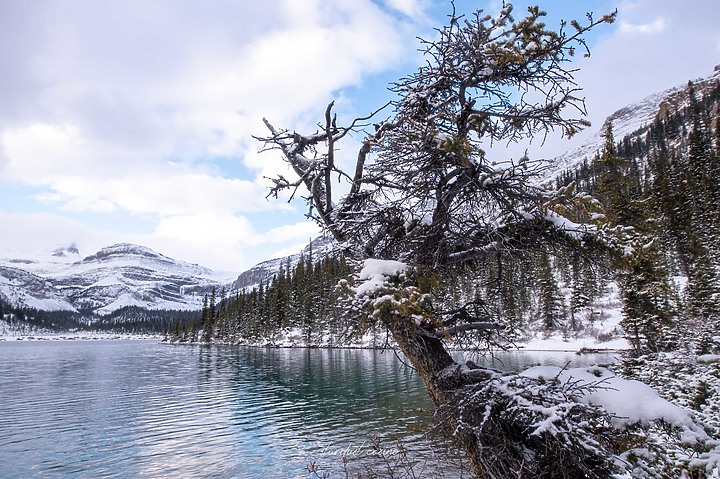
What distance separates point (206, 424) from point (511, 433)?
22104mm

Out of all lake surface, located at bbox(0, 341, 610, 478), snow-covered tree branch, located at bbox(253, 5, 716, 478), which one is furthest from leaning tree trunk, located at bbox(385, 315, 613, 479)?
lake surface, located at bbox(0, 341, 610, 478)

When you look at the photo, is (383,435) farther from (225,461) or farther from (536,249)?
(536,249)

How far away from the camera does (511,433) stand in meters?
3.54

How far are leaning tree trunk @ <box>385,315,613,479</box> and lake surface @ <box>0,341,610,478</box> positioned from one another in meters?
2.57

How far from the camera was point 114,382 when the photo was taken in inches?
1465

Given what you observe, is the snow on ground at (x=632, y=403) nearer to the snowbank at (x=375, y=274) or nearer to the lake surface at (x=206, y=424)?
the snowbank at (x=375, y=274)

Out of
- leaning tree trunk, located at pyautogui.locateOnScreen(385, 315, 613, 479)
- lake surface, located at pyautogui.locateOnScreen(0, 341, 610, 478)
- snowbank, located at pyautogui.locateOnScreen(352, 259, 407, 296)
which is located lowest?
lake surface, located at pyautogui.locateOnScreen(0, 341, 610, 478)

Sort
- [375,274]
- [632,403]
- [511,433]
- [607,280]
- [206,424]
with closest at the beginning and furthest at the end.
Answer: [632,403], [511,433], [375,274], [607,280], [206,424]

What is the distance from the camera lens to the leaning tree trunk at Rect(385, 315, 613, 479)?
311 centimetres

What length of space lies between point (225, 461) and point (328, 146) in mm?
15514

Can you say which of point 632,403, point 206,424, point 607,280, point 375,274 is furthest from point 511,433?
point 206,424

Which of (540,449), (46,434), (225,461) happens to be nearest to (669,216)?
(225,461)

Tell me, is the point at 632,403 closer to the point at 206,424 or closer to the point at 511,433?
the point at 511,433

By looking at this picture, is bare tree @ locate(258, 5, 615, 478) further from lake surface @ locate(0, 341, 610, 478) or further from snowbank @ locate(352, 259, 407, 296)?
lake surface @ locate(0, 341, 610, 478)
